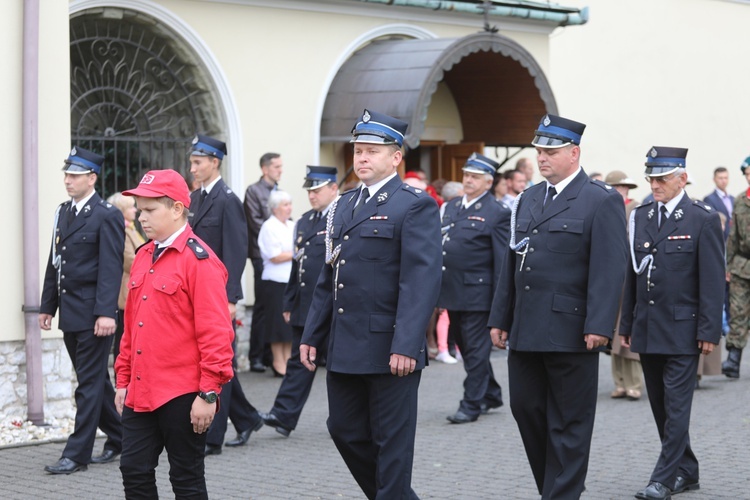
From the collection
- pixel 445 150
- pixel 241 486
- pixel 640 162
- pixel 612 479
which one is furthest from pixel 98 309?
pixel 640 162

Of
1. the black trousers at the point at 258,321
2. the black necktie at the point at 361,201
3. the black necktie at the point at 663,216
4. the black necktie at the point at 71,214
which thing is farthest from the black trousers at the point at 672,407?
the black trousers at the point at 258,321

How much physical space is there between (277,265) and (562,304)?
6.49 meters

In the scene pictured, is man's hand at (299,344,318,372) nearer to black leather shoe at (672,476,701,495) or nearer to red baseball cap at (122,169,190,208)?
red baseball cap at (122,169,190,208)

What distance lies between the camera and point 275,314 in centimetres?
1239

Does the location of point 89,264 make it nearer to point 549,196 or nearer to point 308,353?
point 308,353

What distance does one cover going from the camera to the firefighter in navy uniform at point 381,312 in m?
5.69

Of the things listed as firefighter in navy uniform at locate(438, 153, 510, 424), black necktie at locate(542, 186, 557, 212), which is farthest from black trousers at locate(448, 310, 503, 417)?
black necktie at locate(542, 186, 557, 212)

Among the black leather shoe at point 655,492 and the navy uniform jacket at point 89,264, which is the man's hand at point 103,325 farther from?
the black leather shoe at point 655,492

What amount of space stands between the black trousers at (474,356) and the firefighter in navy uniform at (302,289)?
1254mm

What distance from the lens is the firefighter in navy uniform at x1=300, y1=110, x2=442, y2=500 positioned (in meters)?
5.69

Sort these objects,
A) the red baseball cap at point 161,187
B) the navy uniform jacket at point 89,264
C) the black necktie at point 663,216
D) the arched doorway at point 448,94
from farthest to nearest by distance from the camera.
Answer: the arched doorway at point 448,94 → the navy uniform jacket at point 89,264 → the black necktie at point 663,216 → the red baseball cap at point 161,187

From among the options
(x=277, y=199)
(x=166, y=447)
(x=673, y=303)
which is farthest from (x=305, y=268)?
(x=166, y=447)

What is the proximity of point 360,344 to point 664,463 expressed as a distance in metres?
2.23

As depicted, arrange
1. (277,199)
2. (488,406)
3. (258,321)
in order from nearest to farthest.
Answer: (488,406) → (277,199) → (258,321)
